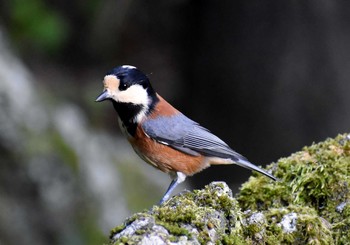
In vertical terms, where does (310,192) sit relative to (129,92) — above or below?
below

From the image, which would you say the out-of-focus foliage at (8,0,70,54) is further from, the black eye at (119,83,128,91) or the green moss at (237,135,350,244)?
the green moss at (237,135,350,244)

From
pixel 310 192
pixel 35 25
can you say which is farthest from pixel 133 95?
pixel 35 25

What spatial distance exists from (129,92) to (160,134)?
400 millimetres

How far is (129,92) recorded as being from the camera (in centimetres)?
536

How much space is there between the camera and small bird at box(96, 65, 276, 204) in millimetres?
5363

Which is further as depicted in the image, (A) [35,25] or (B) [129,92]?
(A) [35,25]

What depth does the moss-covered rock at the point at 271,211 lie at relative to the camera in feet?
11.8

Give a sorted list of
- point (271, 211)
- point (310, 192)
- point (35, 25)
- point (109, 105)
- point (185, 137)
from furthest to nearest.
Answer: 1. point (109, 105)
2. point (35, 25)
3. point (185, 137)
4. point (310, 192)
5. point (271, 211)

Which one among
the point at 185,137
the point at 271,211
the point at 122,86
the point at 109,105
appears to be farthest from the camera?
the point at 109,105

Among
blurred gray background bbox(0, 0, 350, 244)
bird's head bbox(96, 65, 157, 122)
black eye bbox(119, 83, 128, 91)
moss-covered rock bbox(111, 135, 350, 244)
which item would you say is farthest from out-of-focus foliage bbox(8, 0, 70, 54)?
moss-covered rock bbox(111, 135, 350, 244)

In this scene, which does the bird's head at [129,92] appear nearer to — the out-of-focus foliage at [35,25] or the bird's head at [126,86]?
the bird's head at [126,86]

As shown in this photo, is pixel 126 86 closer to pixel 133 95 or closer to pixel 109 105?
pixel 133 95

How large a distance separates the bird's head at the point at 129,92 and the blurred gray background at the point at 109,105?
10.0ft

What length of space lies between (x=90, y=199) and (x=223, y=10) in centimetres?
343
